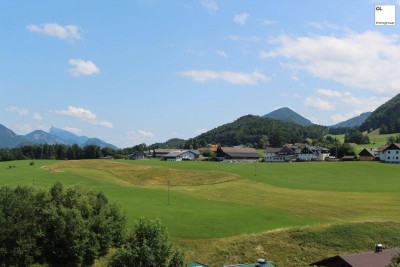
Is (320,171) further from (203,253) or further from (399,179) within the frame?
(203,253)

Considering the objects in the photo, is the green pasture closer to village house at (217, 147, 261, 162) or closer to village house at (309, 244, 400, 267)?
village house at (309, 244, 400, 267)

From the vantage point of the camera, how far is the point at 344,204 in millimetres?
69062

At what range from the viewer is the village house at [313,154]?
513 ft

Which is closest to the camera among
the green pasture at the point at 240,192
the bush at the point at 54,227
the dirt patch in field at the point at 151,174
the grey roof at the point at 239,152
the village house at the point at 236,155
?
the bush at the point at 54,227

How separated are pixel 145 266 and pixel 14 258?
50.0 ft

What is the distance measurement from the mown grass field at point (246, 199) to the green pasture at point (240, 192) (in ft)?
0.46

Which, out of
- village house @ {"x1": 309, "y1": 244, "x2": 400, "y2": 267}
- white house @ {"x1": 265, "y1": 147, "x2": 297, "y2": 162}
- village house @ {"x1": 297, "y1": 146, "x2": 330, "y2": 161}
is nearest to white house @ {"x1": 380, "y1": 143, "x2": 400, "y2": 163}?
village house @ {"x1": 297, "y1": 146, "x2": 330, "y2": 161}

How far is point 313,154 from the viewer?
15762 centimetres

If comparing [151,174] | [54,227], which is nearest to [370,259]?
[54,227]

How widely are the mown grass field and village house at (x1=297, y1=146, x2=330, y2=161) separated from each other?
108 ft

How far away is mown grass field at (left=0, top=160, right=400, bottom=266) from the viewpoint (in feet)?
165

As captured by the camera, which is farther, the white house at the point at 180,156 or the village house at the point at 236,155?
the white house at the point at 180,156

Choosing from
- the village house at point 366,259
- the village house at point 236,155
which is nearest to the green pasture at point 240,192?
the village house at point 366,259

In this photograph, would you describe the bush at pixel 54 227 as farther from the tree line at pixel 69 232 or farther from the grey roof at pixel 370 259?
the grey roof at pixel 370 259
